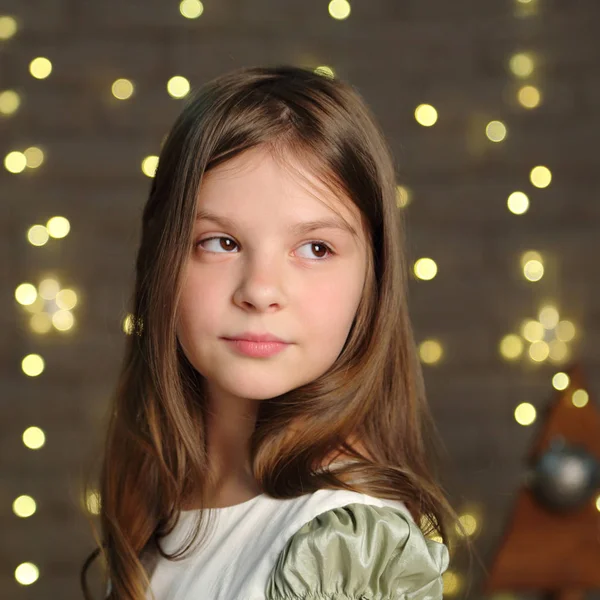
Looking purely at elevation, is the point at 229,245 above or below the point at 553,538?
above

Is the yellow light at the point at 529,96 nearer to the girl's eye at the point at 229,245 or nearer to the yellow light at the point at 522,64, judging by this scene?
the yellow light at the point at 522,64

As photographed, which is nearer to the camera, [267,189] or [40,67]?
[267,189]

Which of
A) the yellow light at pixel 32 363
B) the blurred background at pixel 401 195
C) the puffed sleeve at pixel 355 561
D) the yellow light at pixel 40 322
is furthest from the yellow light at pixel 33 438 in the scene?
the puffed sleeve at pixel 355 561

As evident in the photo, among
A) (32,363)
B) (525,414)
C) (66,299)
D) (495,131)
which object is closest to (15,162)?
(66,299)

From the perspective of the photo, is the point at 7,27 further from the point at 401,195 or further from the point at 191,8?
the point at 401,195

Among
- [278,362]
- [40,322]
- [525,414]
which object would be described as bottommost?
[525,414]

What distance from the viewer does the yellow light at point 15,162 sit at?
2295 mm

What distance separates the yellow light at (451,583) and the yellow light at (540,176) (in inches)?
37.2

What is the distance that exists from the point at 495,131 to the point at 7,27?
1164 millimetres

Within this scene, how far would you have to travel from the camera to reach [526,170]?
2.33 metres

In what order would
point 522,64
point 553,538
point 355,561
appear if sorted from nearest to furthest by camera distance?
point 355,561 < point 553,538 < point 522,64

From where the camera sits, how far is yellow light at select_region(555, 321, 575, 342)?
2336 millimetres

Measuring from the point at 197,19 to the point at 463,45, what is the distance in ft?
2.05

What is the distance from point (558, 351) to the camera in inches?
92.0
